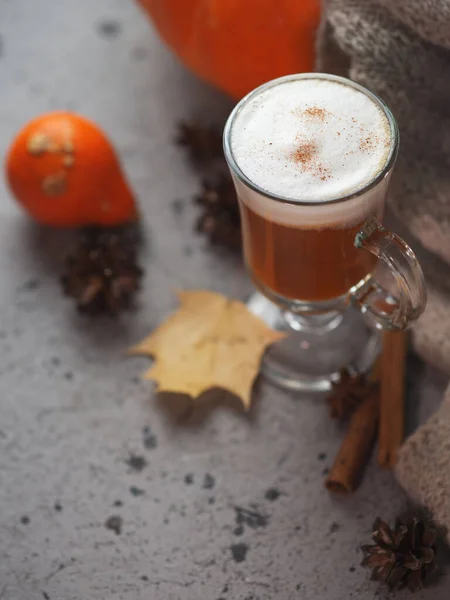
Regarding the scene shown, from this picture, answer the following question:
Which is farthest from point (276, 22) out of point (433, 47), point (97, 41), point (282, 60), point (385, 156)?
point (97, 41)

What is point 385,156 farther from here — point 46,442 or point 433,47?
point 46,442

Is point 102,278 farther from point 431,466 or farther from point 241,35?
point 431,466

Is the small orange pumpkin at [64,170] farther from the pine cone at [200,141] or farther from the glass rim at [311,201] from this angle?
the glass rim at [311,201]

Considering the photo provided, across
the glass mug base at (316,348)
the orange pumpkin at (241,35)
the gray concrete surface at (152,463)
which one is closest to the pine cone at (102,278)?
the gray concrete surface at (152,463)

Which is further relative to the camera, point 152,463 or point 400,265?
point 152,463

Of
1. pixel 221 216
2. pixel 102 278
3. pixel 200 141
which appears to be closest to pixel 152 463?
pixel 102 278
